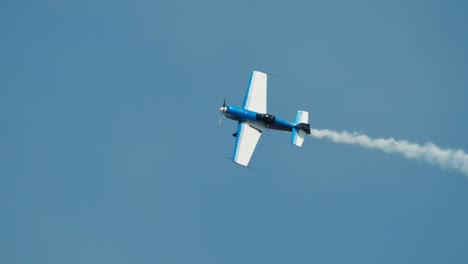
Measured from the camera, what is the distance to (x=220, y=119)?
62.9 m

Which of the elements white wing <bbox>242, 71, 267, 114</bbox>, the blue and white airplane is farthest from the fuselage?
white wing <bbox>242, 71, 267, 114</bbox>

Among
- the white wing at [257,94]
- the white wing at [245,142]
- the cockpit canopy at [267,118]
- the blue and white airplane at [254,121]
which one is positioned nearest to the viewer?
the white wing at [245,142]

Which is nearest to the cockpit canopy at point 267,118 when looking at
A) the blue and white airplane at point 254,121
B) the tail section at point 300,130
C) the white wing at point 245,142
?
the blue and white airplane at point 254,121

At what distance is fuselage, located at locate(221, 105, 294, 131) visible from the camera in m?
63.1

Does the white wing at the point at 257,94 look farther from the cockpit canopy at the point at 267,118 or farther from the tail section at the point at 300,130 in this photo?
the tail section at the point at 300,130

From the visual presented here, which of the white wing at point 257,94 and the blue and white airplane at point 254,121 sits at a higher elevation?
the white wing at point 257,94

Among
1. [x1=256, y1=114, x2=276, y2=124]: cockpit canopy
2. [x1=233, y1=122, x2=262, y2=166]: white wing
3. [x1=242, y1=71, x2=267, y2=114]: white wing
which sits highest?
[x1=242, y1=71, x2=267, y2=114]: white wing

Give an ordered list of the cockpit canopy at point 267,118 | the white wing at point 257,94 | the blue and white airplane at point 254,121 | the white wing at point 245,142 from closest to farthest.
A: 1. the white wing at point 245,142
2. the blue and white airplane at point 254,121
3. the cockpit canopy at point 267,118
4. the white wing at point 257,94

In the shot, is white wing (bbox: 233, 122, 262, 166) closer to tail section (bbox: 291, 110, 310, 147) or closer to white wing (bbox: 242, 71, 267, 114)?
white wing (bbox: 242, 71, 267, 114)

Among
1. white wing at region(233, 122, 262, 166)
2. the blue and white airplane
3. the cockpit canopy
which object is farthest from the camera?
the cockpit canopy

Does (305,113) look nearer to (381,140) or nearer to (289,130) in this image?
(289,130)

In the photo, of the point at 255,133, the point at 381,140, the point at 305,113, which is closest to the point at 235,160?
the point at 255,133

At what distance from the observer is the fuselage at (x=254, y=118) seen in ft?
207

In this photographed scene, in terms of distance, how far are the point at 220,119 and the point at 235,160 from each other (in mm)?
4186
